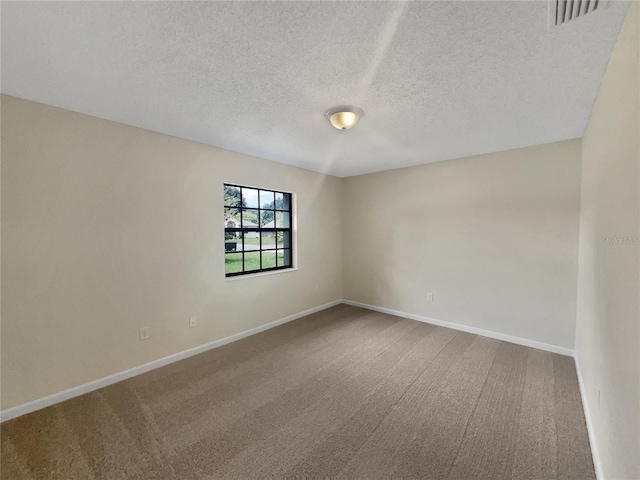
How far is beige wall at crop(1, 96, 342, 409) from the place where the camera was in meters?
1.99

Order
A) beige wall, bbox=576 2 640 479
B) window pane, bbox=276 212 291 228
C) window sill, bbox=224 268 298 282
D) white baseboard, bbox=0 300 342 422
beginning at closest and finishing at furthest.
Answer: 1. beige wall, bbox=576 2 640 479
2. white baseboard, bbox=0 300 342 422
3. window sill, bbox=224 268 298 282
4. window pane, bbox=276 212 291 228

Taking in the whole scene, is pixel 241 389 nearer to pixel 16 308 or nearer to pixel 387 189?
pixel 16 308

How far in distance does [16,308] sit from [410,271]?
431 centimetres

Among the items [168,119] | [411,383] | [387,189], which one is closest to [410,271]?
[387,189]

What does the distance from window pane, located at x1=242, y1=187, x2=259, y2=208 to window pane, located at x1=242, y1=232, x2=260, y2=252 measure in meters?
0.40

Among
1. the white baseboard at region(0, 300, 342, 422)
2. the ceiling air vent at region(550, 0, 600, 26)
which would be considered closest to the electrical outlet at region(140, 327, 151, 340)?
the white baseboard at region(0, 300, 342, 422)

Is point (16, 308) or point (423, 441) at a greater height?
point (16, 308)

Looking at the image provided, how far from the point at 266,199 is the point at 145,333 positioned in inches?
86.8

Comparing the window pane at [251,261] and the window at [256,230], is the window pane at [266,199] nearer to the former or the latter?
the window at [256,230]

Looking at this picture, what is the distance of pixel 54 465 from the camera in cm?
157

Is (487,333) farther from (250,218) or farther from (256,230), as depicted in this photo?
(250,218)

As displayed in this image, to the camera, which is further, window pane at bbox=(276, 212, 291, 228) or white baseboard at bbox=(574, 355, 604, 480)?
window pane at bbox=(276, 212, 291, 228)

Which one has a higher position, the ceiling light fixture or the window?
the ceiling light fixture

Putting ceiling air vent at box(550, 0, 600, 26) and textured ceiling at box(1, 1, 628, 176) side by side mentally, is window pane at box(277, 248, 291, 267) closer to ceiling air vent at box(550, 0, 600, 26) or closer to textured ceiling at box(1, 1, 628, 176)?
textured ceiling at box(1, 1, 628, 176)
